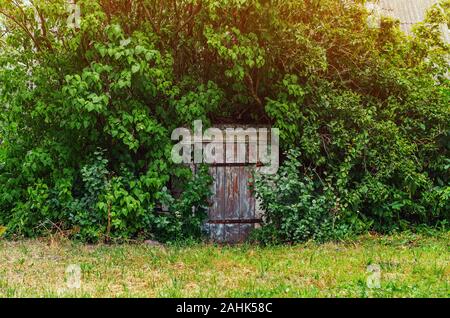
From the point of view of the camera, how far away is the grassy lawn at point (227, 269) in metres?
5.75

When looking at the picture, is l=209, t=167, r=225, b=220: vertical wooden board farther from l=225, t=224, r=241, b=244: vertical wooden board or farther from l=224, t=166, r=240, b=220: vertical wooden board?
l=225, t=224, r=241, b=244: vertical wooden board

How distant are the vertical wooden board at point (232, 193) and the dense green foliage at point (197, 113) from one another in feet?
1.53

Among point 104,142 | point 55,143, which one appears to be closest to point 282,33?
point 104,142

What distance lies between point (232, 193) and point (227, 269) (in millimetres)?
2597

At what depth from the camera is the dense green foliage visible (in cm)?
845

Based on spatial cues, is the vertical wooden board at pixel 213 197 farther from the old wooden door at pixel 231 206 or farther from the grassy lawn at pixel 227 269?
the grassy lawn at pixel 227 269

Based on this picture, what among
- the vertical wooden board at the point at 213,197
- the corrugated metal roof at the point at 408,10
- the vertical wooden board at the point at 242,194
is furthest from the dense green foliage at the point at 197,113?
the corrugated metal roof at the point at 408,10

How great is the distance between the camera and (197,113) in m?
8.51

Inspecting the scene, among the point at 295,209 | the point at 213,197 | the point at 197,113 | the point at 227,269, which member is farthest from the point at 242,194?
the point at 227,269

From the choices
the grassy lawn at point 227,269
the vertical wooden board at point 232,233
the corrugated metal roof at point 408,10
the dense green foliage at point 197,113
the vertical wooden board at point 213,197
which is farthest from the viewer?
the corrugated metal roof at point 408,10

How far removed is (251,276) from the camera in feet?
21.1

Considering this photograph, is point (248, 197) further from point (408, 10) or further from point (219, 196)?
point (408, 10)

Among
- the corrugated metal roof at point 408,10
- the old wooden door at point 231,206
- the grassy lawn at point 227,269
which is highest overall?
the corrugated metal roof at point 408,10

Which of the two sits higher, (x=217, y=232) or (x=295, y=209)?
(x=295, y=209)
